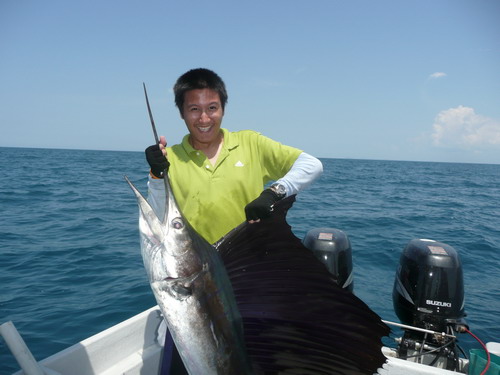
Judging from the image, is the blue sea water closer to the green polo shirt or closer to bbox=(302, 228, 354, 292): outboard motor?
bbox=(302, 228, 354, 292): outboard motor

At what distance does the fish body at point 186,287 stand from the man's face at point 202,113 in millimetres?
829

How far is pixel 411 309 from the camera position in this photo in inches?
117

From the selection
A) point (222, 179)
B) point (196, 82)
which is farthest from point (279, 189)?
point (196, 82)

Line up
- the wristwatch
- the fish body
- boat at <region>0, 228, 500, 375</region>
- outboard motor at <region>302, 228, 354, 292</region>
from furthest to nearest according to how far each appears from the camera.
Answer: outboard motor at <region>302, 228, 354, 292</region>, boat at <region>0, 228, 500, 375</region>, the wristwatch, the fish body

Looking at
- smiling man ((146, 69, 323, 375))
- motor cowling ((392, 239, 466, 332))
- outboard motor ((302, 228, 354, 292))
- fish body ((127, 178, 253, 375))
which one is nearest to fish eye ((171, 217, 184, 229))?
fish body ((127, 178, 253, 375))

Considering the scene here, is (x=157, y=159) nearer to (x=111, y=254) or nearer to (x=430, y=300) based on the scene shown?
(x=430, y=300)

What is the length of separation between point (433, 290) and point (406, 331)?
416 mm

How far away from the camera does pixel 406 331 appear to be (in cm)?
283

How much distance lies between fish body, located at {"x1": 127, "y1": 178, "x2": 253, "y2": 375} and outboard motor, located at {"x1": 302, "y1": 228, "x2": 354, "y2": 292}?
198 centimetres

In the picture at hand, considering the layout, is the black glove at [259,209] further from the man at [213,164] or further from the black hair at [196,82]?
the black hair at [196,82]

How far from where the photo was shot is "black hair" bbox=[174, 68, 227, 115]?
1931mm

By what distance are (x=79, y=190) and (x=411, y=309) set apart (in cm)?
1441

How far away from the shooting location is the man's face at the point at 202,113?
192cm

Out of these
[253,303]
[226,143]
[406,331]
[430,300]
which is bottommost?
[406,331]
